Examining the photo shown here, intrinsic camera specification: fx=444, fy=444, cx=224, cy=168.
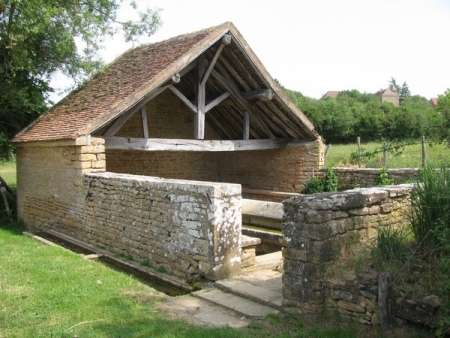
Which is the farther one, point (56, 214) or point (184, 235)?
point (56, 214)

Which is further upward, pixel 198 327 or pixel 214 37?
pixel 214 37

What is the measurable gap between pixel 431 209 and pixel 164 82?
621 centimetres

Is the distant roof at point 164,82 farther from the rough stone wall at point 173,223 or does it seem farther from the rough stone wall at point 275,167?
the rough stone wall at point 173,223

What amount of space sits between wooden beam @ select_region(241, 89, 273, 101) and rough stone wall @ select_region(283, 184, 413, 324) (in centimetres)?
609

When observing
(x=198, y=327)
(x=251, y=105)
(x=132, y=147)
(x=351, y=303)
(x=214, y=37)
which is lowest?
(x=198, y=327)

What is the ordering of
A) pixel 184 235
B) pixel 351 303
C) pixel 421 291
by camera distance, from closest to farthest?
pixel 421 291
pixel 351 303
pixel 184 235

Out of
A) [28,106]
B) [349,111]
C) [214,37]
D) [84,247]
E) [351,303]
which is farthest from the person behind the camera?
[349,111]

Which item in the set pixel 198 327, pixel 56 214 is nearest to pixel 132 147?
pixel 56 214

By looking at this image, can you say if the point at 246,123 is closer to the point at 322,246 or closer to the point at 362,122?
the point at 322,246

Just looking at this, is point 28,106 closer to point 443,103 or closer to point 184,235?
point 184,235

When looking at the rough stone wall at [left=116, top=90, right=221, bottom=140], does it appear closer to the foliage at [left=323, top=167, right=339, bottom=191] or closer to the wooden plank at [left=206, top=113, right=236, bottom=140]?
the wooden plank at [left=206, top=113, right=236, bottom=140]

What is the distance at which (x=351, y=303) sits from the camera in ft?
13.3

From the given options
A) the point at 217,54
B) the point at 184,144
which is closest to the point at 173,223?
the point at 184,144

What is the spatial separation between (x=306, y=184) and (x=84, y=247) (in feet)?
20.1
